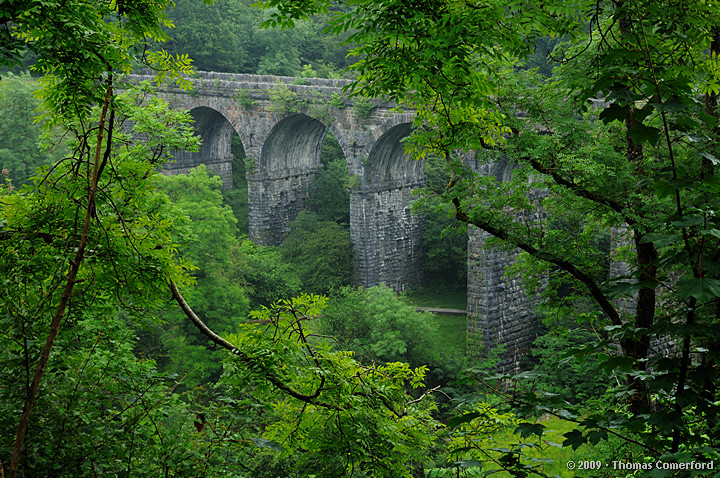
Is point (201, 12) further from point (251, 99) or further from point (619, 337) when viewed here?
point (619, 337)

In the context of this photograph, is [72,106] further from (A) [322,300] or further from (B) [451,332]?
(B) [451,332]

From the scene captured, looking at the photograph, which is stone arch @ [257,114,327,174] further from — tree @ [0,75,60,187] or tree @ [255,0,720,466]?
tree @ [255,0,720,466]

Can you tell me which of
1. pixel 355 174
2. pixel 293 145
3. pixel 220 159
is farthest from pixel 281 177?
pixel 220 159

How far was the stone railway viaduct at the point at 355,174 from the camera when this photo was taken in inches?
885

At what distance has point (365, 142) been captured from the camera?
26.1 metres

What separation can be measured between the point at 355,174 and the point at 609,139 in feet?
59.6

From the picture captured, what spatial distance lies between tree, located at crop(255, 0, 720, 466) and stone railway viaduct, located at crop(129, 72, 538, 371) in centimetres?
1183

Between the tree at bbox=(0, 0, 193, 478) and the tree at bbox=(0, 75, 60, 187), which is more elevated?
the tree at bbox=(0, 75, 60, 187)

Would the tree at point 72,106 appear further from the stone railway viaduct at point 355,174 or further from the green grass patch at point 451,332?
the stone railway viaduct at point 355,174

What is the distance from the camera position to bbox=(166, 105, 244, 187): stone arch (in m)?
34.9

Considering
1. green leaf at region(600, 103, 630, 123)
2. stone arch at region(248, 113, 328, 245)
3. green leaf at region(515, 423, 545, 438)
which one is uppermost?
stone arch at region(248, 113, 328, 245)

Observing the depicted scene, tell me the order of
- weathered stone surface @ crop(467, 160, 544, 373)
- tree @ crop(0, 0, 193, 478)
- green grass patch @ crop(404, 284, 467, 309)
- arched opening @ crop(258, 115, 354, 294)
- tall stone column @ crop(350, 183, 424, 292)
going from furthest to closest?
1. green grass patch @ crop(404, 284, 467, 309)
2. arched opening @ crop(258, 115, 354, 294)
3. tall stone column @ crop(350, 183, 424, 292)
4. weathered stone surface @ crop(467, 160, 544, 373)
5. tree @ crop(0, 0, 193, 478)

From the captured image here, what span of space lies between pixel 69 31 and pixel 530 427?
3.80 metres

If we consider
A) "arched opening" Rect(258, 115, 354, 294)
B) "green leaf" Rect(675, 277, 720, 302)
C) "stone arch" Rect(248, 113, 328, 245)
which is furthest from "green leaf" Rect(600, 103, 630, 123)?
"stone arch" Rect(248, 113, 328, 245)
